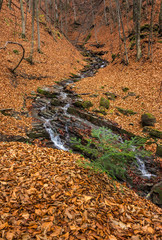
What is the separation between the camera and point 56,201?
2.92 m

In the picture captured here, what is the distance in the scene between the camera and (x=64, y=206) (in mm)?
2834

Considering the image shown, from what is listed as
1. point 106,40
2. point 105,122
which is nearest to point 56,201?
point 105,122

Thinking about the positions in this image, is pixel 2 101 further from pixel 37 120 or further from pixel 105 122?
pixel 105 122

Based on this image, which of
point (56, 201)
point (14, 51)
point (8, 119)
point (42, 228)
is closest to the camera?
point (42, 228)

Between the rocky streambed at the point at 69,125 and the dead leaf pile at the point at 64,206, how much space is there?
7.01 ft

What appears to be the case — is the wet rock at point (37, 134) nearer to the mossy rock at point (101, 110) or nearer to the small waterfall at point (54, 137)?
the small waterfall at point (54, 137)

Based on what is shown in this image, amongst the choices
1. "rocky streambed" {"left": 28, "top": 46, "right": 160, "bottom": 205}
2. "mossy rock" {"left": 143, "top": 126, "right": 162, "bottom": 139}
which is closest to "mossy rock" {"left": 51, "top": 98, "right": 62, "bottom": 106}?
"rocky streambed" {"left": 28, "top": 46, "right": 160, "bottom": 205}

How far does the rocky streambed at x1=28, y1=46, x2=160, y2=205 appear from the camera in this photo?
567 cm

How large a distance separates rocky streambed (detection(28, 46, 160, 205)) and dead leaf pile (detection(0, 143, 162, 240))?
2.14 metres

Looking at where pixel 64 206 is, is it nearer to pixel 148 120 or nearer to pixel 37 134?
pixel 37 134

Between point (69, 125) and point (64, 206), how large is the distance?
5.50 metres

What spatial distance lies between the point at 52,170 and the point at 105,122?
5162mm

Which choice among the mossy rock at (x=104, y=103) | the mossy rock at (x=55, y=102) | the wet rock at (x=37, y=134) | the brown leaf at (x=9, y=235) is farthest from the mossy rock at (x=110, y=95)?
the brown leaf at (x=9, y=235)

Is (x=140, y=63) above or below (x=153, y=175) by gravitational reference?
above
